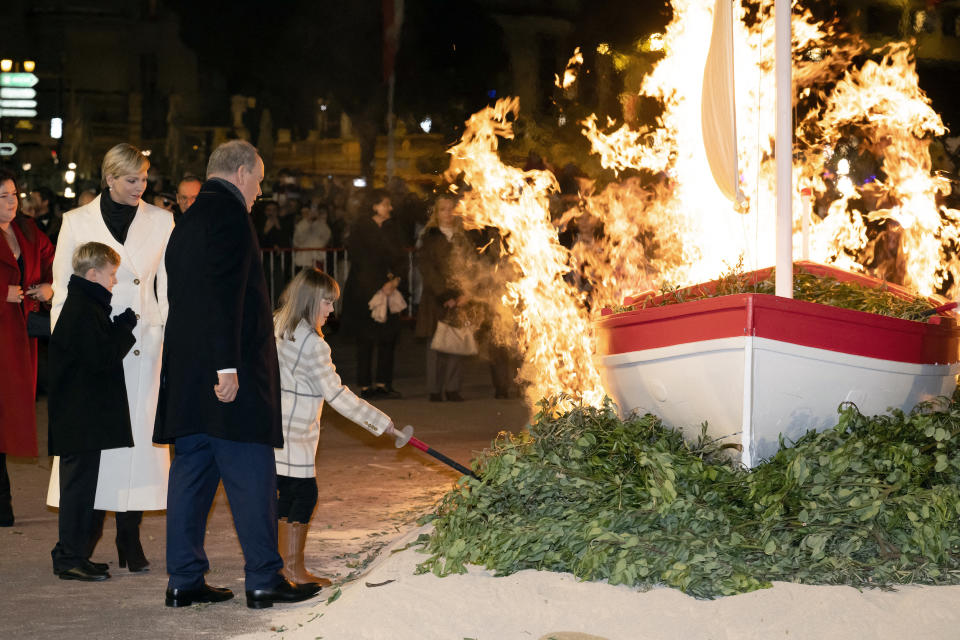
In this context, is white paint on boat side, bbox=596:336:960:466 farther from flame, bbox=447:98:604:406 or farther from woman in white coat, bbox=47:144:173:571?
woman in white coat, bbox=47:144:173:571

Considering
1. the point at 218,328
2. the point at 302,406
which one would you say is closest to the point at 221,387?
the point at 218,328

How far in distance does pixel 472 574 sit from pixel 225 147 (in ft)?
7.79

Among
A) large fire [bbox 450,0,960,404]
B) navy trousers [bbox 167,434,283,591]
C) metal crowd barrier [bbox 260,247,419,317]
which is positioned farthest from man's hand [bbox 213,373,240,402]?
metal crowd barrier [bbox 260,247,419,317]

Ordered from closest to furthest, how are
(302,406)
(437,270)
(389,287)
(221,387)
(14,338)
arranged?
(221,387) < (302,406) < (14,338) < (437,270) < (389,287)

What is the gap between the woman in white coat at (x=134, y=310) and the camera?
21.5ft

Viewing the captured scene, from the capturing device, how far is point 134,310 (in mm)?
6621

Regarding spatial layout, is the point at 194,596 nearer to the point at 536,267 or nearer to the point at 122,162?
the point at 122,162

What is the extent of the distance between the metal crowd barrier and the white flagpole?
1195 cm

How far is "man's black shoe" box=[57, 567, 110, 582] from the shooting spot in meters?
6.40

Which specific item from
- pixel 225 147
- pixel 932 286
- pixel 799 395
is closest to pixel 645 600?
pixel 799 395

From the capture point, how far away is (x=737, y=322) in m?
6.41

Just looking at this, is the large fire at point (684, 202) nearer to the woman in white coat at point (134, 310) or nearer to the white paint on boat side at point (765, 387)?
the white paint on boat side at point (765, 387)

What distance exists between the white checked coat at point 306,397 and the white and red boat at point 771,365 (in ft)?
5.81

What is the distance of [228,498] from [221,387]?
60 cm
